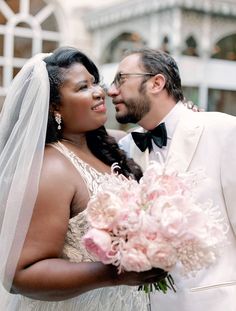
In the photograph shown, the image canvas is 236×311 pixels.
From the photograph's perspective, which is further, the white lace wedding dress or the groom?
the groom

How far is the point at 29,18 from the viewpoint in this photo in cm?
1061

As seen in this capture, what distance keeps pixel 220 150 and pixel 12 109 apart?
1.05m

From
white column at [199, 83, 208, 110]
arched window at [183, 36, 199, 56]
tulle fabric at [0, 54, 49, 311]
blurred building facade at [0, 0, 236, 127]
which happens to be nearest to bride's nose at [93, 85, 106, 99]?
tulle fabric at [0, 54, 49, 311]

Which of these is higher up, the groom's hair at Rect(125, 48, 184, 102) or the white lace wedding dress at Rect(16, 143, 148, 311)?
the groom's hair at Rect(125, 48, 184, 102)

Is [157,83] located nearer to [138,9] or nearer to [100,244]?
[100,244]

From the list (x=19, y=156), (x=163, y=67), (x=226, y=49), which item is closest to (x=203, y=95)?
(x=226, y=49)

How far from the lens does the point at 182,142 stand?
3008mm

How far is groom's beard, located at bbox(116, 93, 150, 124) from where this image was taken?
3.22m

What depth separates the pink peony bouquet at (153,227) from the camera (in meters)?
1.93

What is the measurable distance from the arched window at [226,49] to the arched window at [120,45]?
1593mm

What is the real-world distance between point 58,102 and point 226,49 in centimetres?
1032

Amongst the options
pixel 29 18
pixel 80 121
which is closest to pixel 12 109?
pixel 80 121

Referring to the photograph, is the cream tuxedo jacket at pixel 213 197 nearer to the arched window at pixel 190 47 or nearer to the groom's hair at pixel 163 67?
the groom's hair at pixel 163 67

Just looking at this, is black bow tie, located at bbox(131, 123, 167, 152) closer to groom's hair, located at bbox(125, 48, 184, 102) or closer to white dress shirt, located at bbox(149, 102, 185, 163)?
white dress shirt, located at bbox(149, 102, 185, 163)
